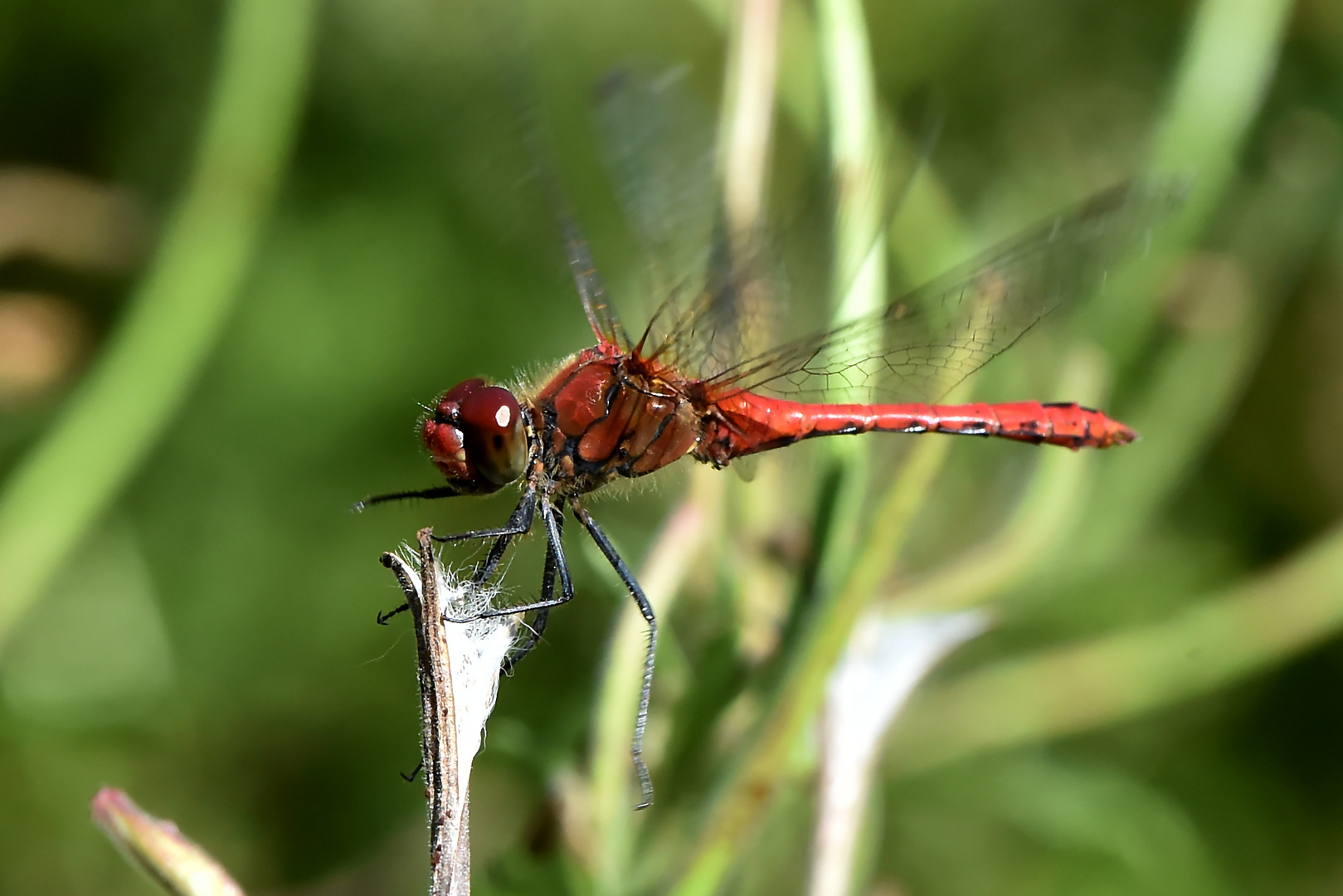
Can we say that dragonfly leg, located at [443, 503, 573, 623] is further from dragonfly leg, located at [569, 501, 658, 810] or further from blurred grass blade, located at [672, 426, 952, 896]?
blurred grass blade, located at [672, 426, 952, 896]

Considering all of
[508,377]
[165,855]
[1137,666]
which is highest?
[508,377]

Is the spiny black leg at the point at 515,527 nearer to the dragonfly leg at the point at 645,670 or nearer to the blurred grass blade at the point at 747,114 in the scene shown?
the dragonfly leg at the point at 645,670

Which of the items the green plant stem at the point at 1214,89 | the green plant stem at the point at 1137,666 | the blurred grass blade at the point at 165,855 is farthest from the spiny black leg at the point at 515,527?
the green plant stem at the point at 1214,89

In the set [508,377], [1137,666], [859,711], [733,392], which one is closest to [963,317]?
[733,392]

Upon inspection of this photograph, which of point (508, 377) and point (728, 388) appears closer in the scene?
point (728, 388)

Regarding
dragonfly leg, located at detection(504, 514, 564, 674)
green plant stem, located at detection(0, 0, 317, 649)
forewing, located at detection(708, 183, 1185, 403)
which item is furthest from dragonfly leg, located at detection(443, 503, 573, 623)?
green plant stem, located at detection(0, 0, 317, 649)

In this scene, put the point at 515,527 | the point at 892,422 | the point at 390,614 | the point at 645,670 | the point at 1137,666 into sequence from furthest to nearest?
the point at 1137,666, the point at 892,422, the point at 515,527, the point at 390,614, the point at 645,670

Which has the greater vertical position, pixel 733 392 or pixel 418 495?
pixel 733 392

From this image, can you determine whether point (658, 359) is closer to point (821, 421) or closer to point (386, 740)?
point (821, 421)

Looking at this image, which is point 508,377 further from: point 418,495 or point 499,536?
point 499,536
